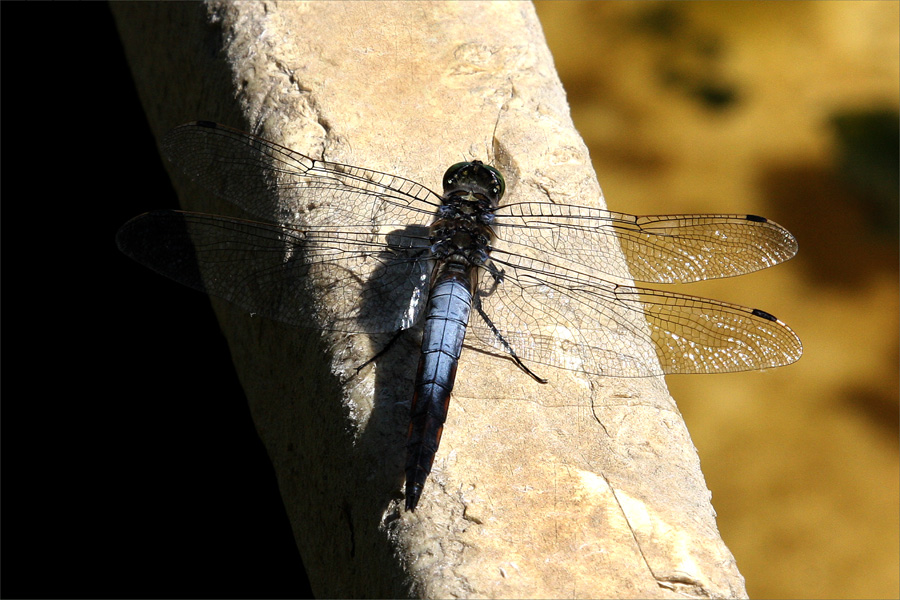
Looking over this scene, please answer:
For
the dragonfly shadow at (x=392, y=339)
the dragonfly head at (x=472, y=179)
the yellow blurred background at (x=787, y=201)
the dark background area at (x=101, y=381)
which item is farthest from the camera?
the yellow blurred background at (x=787, y=201)

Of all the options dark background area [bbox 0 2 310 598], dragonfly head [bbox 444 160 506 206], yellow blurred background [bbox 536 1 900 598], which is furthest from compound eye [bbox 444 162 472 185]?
yellow blurred background [bbox 536 1 900 598]

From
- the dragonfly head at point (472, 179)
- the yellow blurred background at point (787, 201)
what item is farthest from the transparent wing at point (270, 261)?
the yellow blurred background at point (787, 201)

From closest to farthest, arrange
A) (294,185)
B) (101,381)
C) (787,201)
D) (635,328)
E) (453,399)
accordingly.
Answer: (453,399)
(635,328)
(294,185)
(101,381)
(787,201)

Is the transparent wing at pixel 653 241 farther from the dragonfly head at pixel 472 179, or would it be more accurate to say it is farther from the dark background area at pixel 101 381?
the dark background area at pixel 101 381

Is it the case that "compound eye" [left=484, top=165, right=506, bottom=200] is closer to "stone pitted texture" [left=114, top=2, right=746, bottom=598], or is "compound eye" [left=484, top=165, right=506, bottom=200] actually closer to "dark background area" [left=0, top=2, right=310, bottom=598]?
"stone pitted texture" [left=114, top=2, right=746, bottom=598]

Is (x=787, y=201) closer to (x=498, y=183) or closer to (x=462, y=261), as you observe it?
(x=498, y=183)

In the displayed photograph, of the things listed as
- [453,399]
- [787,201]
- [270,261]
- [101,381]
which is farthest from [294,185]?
[787,201]
